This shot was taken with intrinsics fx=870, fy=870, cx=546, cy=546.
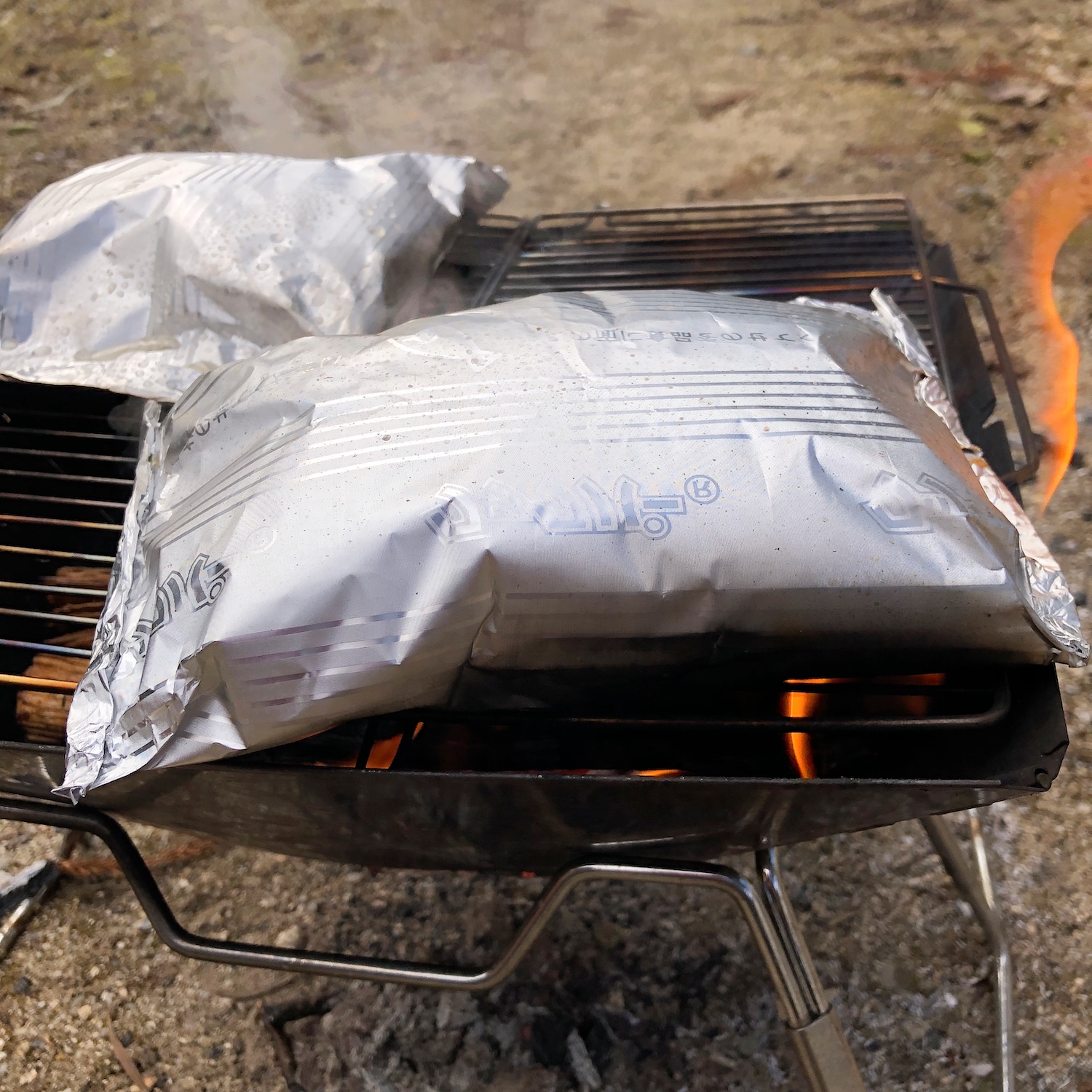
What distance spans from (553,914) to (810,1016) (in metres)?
0.28

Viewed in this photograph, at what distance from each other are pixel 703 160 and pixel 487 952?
7.92 ft

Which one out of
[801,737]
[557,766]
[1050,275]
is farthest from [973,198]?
[557,766]

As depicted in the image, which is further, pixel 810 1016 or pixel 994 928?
pixel 994 928

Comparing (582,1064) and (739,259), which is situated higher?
(739,259)

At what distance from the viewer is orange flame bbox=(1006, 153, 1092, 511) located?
6.41 ft

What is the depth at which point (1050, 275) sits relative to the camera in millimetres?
2369

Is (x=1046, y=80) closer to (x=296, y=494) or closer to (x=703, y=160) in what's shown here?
(x=703, y=160)

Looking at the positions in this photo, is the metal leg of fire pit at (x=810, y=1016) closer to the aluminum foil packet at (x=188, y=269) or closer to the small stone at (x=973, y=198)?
the aluminum foil packet at (x=188, y=269)

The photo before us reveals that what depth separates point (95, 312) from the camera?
3.72 ft

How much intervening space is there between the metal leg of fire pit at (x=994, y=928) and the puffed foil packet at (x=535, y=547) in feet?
1.98

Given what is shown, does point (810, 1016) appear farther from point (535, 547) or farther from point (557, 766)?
point (535, 547)

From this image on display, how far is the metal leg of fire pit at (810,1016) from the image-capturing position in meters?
0.87

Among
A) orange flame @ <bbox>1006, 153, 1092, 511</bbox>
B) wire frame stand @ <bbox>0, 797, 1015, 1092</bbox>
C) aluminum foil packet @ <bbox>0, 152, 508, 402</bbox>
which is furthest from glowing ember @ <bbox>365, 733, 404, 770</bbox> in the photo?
orange flame @ <bbox>1006, 153, 1092, 511</bbox>

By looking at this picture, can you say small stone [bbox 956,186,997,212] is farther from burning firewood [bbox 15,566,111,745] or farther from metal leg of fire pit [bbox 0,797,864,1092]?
burning firewood [bbox 15,566,111,745]
